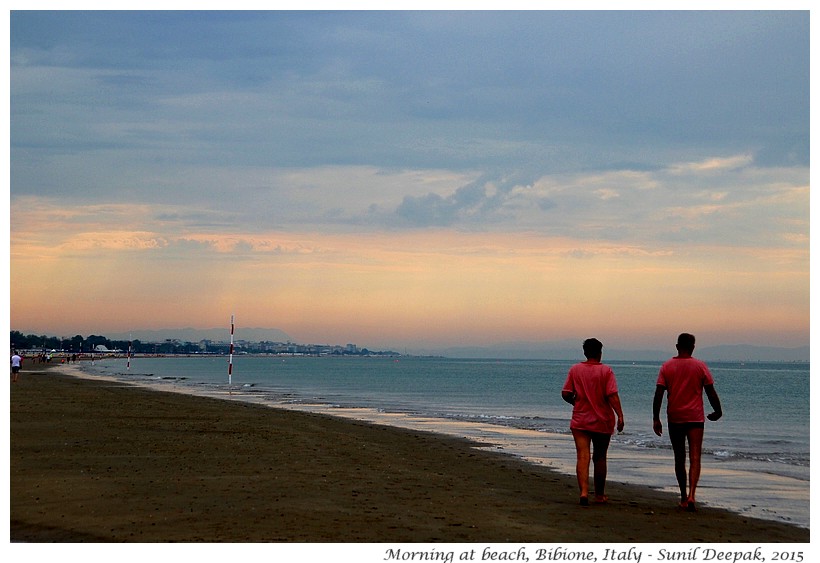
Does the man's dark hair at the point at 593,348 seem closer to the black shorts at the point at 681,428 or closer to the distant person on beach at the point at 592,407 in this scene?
the distant person on beach at the point at 592,407

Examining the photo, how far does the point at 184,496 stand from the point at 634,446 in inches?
524

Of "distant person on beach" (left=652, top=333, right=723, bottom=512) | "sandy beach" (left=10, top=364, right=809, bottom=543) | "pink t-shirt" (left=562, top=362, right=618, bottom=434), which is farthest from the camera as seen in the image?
"pink t-shirt" (left=562, top=362, right=618, bottom=434)

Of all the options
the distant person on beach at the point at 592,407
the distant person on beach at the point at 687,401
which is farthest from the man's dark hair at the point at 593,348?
the distant person on beach at the point at 687,401

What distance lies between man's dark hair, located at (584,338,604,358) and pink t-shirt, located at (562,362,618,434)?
11 cm

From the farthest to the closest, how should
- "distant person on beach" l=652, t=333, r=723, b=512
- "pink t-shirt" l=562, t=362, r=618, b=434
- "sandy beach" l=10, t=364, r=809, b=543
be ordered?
"pink t-shirt" l=562, t=362, r=618, b=434 < "distant person on beach" l=652, t=333, r=723, b=512 < "sandy beach" l=10, t=364, r=809, b=543

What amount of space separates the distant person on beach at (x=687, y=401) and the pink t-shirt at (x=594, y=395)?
21.6 inches

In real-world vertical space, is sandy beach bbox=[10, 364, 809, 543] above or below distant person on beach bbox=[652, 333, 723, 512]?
below

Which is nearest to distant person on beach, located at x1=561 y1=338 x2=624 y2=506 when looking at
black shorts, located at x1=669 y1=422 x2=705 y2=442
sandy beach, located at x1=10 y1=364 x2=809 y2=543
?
sandy beach, located at x1=10 y1=364 x2=809 y2=543

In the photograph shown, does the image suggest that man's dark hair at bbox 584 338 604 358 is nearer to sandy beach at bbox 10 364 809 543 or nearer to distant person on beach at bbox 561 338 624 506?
distant person on beach at bbox 561 338 624 506

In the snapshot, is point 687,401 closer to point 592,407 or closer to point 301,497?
point 592,407

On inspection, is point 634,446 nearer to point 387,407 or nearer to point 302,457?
point 302,457

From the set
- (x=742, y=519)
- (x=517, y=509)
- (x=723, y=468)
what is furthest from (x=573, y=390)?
(x=723, y=468)

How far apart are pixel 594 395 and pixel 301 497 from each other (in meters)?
3.54

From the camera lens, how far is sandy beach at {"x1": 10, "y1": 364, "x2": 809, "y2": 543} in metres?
8.61
